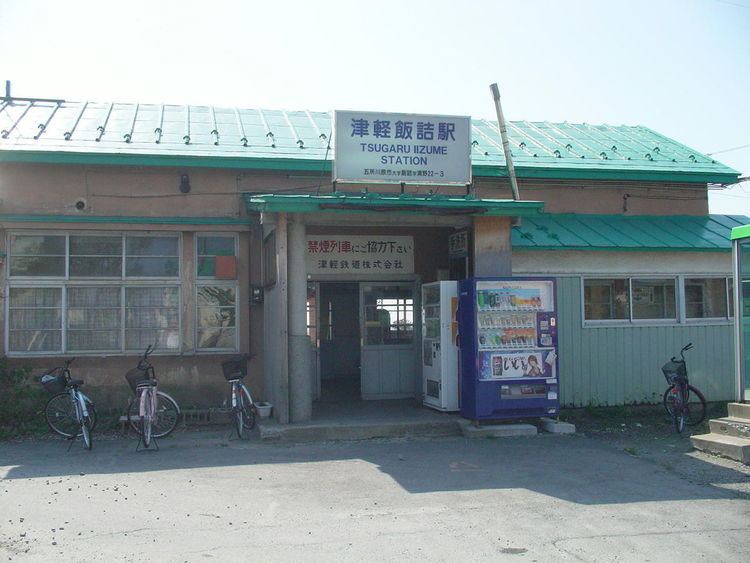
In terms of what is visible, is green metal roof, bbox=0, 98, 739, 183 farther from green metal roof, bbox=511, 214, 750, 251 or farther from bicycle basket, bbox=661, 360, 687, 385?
bicycle basket, bbox=661, 360, 687, 385

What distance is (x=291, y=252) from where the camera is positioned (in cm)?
1104

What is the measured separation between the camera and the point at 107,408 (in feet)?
40.0

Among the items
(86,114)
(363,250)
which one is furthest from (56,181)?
(363,250)

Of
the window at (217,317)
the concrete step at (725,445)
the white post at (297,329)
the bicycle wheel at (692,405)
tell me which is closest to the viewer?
the concrete step at (725,445)

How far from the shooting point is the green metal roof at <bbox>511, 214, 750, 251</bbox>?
12.9 meters

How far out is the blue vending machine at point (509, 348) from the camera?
1107 cm

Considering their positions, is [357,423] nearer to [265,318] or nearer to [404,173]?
[265,318]

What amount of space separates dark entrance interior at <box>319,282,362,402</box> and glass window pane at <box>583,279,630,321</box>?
561 centimetres

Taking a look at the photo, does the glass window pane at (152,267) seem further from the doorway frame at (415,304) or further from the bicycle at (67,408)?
the doorway frame at (415,304)

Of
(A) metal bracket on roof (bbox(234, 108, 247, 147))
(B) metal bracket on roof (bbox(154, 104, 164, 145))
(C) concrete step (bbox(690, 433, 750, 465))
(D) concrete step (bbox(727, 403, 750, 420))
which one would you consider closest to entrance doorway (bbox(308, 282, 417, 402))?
(A) metal bracket on roof (bbox(234, 108, 247, 147))

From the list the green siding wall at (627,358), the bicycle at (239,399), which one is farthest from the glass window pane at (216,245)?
the green siding wall at (627,358)

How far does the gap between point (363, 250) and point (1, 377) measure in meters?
6.29

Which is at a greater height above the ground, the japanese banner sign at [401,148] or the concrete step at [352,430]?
the japanese banner sign at [401,148]

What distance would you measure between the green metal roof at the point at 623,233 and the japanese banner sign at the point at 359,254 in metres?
2.08
